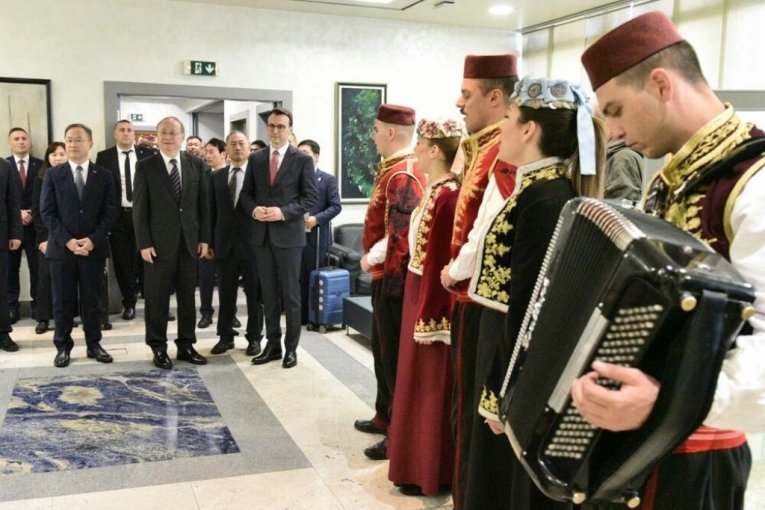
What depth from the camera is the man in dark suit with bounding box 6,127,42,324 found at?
6203 mm

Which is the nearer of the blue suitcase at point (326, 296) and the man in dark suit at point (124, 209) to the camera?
the blue suitcase at point (326, 296)

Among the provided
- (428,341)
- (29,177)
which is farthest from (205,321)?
(428,341)

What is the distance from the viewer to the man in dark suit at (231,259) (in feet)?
17.5

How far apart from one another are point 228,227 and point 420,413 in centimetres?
288

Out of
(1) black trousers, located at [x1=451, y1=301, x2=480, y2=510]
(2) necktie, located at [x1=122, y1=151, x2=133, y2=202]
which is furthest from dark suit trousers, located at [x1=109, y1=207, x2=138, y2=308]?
(1) black trousers, located at [x1=451, y1=301, x2=480, y2=510]

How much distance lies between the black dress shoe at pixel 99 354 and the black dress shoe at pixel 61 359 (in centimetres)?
18

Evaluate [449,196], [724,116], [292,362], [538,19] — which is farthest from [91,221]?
[538,19]

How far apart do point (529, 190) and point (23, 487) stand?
2.53m

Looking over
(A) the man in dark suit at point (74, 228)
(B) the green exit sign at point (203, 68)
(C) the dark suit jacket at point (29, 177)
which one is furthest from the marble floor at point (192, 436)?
(B) the green exit sign at point (203, 68)

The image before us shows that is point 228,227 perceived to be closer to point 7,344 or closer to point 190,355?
point 190,355

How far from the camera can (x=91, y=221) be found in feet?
15.9

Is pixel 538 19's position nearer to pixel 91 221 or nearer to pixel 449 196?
pixel 91 221

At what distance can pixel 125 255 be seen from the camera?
634 cm

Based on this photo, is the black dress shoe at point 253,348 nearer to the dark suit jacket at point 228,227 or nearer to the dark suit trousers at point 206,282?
the dark suit jacket at point 228,227
